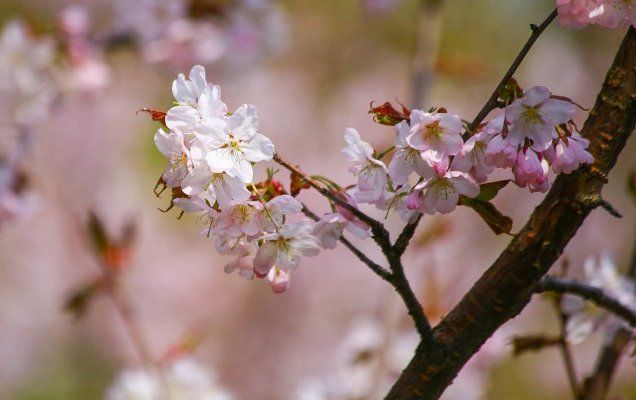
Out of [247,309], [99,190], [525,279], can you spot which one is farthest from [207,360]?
[525,279]

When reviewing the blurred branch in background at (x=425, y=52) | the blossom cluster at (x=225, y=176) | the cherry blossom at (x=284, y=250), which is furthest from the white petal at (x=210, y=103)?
the blurred branch in background at (x=425, y=52)

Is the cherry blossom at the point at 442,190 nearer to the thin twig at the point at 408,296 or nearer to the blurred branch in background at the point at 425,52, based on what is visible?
the thin twig at the point at 408,296

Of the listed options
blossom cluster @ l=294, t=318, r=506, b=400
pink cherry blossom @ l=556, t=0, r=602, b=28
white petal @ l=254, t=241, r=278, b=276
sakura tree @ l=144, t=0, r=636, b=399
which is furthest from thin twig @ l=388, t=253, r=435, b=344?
blossom cluster @ l=294, t=318, r=506, b=400

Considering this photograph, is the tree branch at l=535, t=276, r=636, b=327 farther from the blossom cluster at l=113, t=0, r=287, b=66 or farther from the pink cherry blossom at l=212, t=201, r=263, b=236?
the blossom cluster at l=113, t=0, r=287, b=66

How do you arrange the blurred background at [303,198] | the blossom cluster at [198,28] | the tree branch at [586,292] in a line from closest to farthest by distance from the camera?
the tree branch at [586,292] → the blossom cluster at [198,28] → the blurred background at [303,198]

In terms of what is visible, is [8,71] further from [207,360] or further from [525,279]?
[207,360]

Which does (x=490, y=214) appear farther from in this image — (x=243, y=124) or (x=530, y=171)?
(x=243, y=124)

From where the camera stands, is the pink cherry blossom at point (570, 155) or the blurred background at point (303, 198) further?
the blurred background at point (303, 198)
